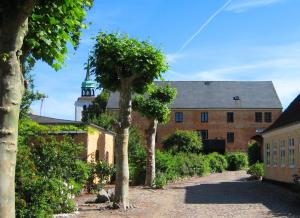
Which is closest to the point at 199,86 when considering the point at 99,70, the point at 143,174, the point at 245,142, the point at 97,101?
the point at 245,142

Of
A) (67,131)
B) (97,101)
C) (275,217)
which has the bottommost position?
(275,217)

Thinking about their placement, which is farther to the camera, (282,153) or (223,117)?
(223,117)

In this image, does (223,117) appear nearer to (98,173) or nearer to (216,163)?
(216,163)

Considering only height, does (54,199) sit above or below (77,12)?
below

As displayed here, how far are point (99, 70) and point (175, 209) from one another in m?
5.53

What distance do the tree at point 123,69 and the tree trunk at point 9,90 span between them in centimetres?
1179

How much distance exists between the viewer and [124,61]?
Answer: 18.3 m

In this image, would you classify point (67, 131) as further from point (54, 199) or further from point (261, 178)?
point (261, 178)

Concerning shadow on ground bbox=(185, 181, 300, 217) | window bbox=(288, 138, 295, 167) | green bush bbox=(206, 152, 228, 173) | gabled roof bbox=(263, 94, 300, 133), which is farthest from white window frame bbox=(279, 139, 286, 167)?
green bush bbox=(206, 152, 228, 173)

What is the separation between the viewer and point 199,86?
76.8 meters

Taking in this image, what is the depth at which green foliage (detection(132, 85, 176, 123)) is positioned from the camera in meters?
29.2

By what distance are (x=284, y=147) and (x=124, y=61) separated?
1322cm

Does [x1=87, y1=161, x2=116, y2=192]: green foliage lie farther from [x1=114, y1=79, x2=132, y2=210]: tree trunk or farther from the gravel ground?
[x1=114, y1=79, x2=132, y2=210]: tree trunk

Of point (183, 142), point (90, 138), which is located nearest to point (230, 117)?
point (183, 142)
